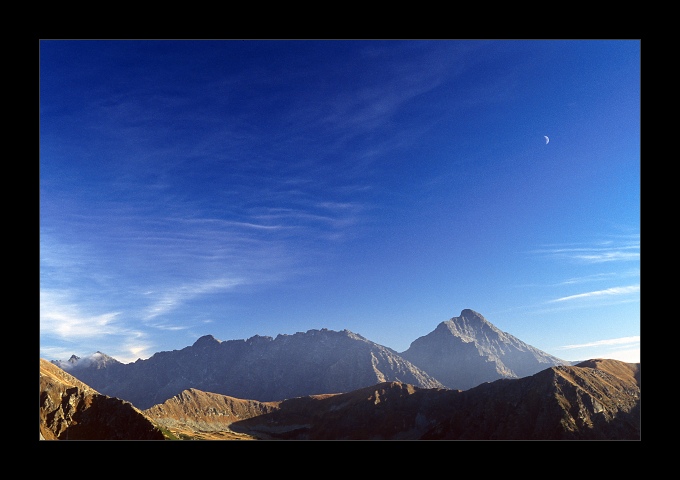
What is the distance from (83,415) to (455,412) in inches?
2730

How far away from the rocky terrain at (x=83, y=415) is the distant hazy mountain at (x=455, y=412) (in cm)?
2203

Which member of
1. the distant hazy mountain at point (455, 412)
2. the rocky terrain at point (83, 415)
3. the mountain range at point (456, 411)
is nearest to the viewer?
the rocky terrain at point (83, 415)

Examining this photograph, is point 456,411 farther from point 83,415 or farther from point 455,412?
point 83,415

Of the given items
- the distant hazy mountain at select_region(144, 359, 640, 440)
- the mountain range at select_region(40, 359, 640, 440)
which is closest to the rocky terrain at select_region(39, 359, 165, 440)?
the mountain range at select_region(40, 359, 640, 440)

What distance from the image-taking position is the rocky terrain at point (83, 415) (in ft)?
199

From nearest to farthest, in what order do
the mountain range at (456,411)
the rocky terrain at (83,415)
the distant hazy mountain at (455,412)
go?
the rocky terrain at (83,415)
the mountain range at (456,411)
the distant hazy mountain at (455,412)

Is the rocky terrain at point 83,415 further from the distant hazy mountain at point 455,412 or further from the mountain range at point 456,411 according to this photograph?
the distant hazy mountain at point 455,412

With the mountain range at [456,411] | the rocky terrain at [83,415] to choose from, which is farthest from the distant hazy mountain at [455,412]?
the rocky terrain at [83,415]

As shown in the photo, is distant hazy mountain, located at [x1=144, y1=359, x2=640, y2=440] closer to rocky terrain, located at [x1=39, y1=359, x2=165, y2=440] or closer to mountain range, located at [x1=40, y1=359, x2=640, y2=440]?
mountain range, located at [x1=40, y1=359, x2=640, y2=440]

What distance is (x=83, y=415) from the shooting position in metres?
64.5

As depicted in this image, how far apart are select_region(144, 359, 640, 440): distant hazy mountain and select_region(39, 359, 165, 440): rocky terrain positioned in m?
22.0

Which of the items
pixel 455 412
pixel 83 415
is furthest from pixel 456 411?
pixel 83 415

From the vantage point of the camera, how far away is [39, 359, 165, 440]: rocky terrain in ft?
199
